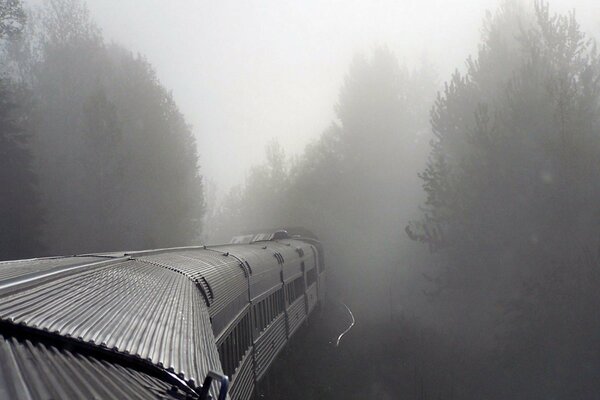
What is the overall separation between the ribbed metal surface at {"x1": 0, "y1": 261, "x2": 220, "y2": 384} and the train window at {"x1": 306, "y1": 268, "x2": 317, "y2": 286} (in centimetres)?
1542

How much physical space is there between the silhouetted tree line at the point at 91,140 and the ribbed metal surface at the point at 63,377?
29270 millimetres

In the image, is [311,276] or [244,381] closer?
[244,381]

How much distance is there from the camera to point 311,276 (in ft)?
71.5

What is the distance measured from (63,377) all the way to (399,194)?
3936 centimetres

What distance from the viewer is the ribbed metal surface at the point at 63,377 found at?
1943 millimetres

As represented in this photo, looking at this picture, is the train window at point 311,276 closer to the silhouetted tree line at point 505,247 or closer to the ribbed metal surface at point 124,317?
the silhouetted tree line at point 505,247

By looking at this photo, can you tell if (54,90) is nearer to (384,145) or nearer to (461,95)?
(384,145)

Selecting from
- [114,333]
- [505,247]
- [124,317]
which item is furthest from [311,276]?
[114,333]

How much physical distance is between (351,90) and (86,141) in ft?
64.8

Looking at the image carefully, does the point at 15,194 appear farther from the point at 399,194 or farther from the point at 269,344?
the point at 399,194

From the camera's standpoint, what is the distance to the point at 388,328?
26.2 meters

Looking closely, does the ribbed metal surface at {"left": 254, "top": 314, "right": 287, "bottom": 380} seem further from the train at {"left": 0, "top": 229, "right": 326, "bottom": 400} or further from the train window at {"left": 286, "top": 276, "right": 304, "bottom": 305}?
the train at {"left": 0, "top": 229, "right": 326, "bottom": 400}

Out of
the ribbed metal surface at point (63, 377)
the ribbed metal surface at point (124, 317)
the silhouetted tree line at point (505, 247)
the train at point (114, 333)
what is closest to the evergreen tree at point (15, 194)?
the silhouetted tree line at point (505, 247)

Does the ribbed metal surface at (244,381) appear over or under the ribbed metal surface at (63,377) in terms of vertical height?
under
